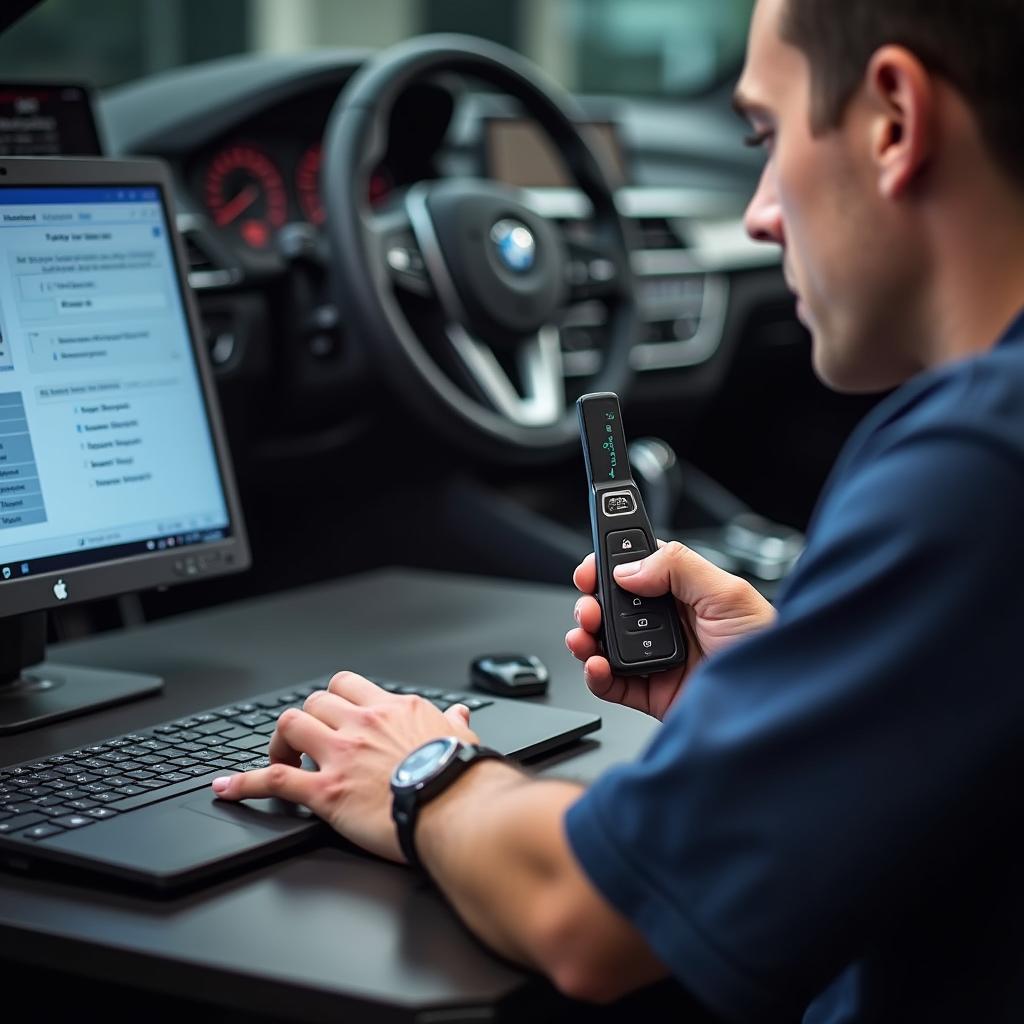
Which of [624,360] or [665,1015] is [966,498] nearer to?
[665,1015]

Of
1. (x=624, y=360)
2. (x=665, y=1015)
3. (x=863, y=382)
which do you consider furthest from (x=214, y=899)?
(x=624, y=360)

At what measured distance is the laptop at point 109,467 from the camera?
98 cm

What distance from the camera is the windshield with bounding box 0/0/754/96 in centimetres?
318

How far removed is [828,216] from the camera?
719mm

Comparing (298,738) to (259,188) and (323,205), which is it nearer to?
(323,205)

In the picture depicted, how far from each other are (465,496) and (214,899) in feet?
4.08

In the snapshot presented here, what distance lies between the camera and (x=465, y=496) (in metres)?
1.99

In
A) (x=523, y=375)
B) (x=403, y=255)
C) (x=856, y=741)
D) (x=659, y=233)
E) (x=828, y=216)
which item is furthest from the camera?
(x=659, y=233)

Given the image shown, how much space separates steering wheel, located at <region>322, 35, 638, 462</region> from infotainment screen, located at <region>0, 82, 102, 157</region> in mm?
290

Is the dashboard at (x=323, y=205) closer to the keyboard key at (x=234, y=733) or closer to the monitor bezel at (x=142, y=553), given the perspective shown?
the monitor bezel at (x=142, y=553)

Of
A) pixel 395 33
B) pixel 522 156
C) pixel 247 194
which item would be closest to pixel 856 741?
pixel 247 194

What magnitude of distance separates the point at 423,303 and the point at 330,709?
0.94 meters

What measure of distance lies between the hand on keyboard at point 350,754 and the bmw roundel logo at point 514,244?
0.93 meters

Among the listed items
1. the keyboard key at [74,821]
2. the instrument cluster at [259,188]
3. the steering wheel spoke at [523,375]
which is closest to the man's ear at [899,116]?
the keyboard key at [74,821]
